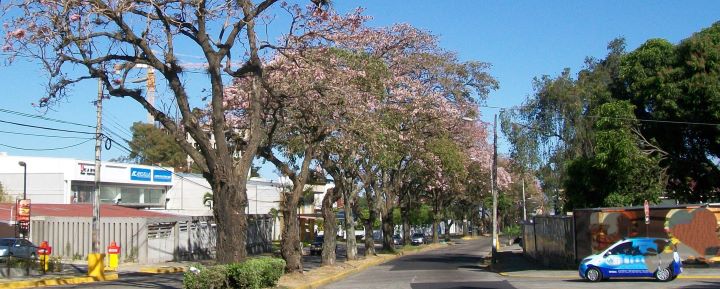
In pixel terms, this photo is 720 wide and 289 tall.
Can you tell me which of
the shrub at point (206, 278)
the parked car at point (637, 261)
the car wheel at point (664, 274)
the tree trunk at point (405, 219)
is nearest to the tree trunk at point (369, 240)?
the tree trunk at point (405, 219)

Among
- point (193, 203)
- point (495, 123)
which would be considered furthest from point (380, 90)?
point (193, 203)

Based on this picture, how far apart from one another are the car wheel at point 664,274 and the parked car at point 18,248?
83.5 feet

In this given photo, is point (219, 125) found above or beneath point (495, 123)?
beneath

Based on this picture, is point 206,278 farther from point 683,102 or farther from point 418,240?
point 418,240

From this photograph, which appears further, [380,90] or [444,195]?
[444,195]

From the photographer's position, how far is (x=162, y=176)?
64500mm

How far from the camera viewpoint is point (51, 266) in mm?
32625

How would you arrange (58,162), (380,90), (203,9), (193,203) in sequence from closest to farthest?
1. (203,9)
2. (380,90)
3. (58,162)
4. (193,203)

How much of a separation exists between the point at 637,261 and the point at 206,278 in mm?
13288

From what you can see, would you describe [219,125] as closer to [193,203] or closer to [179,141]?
[179,141]

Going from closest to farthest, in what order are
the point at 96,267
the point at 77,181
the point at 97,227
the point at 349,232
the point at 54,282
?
the point at 54,282, the point at 96,267, the point at 97,227, the point at 349,232, the point at 77,181

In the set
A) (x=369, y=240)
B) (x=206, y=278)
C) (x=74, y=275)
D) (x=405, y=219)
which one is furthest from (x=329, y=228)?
(x=405, y=219)

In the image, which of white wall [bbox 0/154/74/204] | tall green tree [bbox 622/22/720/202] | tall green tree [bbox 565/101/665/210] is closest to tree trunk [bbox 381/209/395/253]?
white wall [bbox 0/154/74/204]

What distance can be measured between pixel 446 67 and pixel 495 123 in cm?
450
